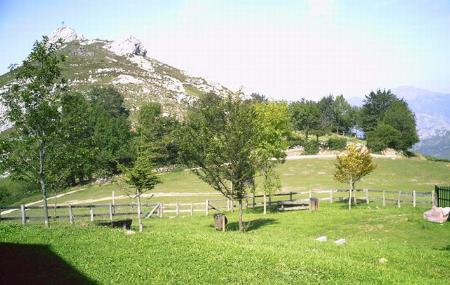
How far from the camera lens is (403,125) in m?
109

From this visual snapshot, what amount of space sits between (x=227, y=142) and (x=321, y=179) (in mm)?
42406

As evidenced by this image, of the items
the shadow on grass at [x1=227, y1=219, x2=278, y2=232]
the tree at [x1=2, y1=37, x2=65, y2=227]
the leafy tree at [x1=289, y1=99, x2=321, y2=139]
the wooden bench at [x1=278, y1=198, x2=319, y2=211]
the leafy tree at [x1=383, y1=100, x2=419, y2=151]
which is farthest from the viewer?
the leafy tree at [x1=289, y1=99, x2=321, y2=139]

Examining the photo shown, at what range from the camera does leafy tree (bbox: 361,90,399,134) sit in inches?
5315

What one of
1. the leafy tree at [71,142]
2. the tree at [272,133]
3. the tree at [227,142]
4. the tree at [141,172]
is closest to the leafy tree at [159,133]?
the tree at [272,133]

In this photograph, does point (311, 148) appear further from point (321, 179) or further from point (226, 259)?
point (226, 259)

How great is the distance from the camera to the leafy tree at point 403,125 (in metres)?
104

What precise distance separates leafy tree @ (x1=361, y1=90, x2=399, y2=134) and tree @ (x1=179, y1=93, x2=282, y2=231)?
114465mm

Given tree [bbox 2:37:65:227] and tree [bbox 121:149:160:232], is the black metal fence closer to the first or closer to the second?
tree [bbox 121:149:160:232]

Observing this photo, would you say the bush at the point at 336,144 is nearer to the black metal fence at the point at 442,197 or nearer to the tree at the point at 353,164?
the tree at the point at 353,164

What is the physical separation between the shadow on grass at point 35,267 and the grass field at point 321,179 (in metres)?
40.4

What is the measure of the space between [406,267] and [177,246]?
865cm

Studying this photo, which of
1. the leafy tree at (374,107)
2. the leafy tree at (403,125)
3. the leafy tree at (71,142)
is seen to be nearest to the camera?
the leafy tree at (71,142)

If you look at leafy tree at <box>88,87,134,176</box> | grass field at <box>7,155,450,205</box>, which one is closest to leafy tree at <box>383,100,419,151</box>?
grass field at <box>7,155,450,205</box>

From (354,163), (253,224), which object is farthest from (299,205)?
(253,224)
